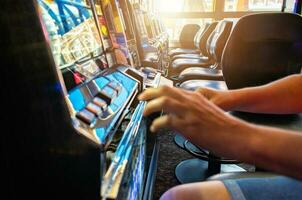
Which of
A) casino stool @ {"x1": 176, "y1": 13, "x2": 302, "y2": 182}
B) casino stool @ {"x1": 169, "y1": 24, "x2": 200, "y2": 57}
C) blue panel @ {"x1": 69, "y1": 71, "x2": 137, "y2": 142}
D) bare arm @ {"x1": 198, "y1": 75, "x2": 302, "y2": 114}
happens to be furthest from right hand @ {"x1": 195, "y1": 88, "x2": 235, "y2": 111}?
casino stool @ {"x1": 169, "y1": 24, "x2": 200, "y2": 57}

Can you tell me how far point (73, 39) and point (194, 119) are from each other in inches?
18.6

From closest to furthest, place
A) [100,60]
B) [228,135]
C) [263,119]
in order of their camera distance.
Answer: [228,135], [100,60], [263,119]

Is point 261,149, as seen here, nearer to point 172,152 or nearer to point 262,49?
point 262,49

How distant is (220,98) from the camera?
977mm

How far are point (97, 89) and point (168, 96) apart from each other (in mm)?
264

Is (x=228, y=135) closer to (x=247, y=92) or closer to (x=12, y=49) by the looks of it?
(x=12, y=49)

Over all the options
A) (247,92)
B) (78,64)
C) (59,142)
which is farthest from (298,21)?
(59,142)

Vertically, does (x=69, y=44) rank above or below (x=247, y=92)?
above

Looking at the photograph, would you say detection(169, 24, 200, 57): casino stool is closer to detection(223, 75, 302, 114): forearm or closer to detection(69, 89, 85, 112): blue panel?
detection(223, 75, 302, 114): forearm

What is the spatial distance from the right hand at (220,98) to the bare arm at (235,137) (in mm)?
381

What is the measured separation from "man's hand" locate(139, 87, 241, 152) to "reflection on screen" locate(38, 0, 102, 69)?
253mm

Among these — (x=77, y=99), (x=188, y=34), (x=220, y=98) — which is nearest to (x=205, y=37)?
(x=188, y=34)

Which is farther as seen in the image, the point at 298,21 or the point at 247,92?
the point at 298,21

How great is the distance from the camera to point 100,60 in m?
1.07
